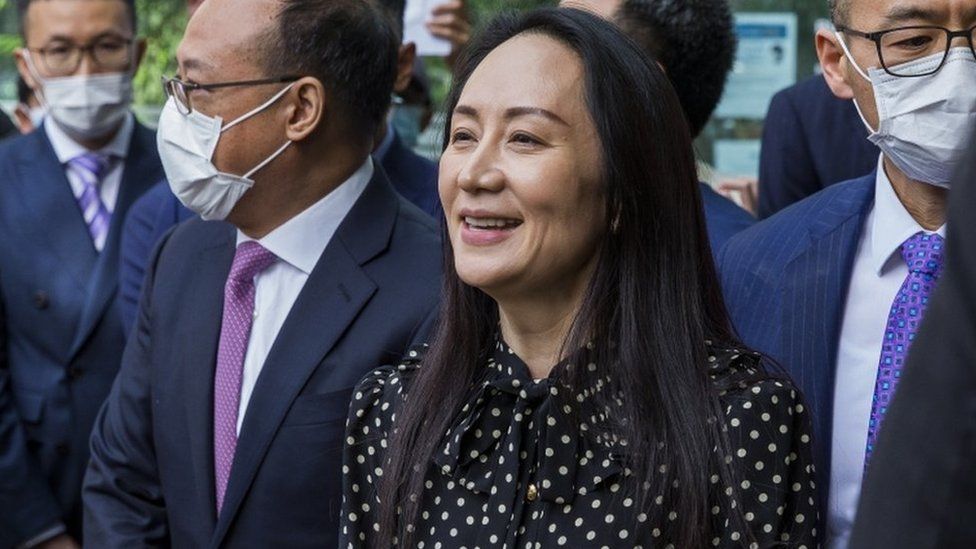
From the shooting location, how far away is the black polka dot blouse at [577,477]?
2.53m

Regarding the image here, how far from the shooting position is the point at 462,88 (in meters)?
2.98

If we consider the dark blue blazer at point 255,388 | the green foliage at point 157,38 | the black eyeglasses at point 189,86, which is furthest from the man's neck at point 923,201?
the green foliage at point 157,38

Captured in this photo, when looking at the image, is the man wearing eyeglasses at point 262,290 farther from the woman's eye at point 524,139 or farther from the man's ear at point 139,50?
the man's ear at point 139,50

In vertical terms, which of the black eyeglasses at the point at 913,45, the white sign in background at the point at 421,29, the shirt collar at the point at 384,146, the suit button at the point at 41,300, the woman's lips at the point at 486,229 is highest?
the black eyeglasses at the point at 913,45

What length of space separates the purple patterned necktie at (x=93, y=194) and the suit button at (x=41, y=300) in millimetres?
310

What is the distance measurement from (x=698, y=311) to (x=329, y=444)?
1017 millimetres

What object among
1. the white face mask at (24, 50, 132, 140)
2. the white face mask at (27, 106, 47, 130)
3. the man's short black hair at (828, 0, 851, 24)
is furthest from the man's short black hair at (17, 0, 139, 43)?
the man's short black hair at (828, 0, 851, 24)

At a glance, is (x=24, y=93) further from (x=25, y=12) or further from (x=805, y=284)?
(x=805, y=284)

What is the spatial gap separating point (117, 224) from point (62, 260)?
26 cm

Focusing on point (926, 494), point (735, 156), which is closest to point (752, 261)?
point (926, 494)

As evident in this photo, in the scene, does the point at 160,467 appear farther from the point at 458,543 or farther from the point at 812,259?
the point at 812,259

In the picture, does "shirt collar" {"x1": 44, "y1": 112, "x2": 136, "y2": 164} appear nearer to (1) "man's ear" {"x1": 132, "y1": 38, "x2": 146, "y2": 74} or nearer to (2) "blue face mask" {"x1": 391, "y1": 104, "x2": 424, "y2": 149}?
(1) "man's ear" {"x1": 132, "y1": 38, "x2": 146, "y2": 74}

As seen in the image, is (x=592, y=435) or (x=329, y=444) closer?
(x=592, y=435)

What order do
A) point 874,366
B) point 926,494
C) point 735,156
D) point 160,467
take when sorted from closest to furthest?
point 926,494 → point 874,366 → point 160,467 → point 735,156
